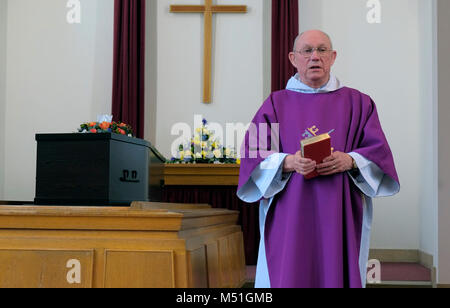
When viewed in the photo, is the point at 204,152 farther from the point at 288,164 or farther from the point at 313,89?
the point at 288,164

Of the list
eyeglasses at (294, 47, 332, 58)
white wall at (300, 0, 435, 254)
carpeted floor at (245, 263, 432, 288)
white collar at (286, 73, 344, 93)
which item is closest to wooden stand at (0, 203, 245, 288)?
white collar at (286, 73, 344, 93)

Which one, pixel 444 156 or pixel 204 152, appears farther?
pixel 204 152

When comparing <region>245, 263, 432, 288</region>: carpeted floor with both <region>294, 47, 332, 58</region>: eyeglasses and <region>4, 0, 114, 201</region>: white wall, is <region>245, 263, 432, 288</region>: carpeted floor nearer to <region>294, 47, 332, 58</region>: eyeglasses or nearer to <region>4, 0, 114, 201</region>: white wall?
<region>294, 47, 332, 58</region>: eyeglasses

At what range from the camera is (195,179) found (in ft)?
20.0

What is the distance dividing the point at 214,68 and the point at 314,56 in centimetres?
443

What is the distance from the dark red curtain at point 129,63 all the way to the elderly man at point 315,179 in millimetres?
4202

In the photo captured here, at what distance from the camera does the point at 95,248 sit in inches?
108

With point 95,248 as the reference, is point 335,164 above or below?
above

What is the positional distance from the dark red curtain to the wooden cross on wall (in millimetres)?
469

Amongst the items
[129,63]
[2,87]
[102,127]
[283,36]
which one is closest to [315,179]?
[102,127]
